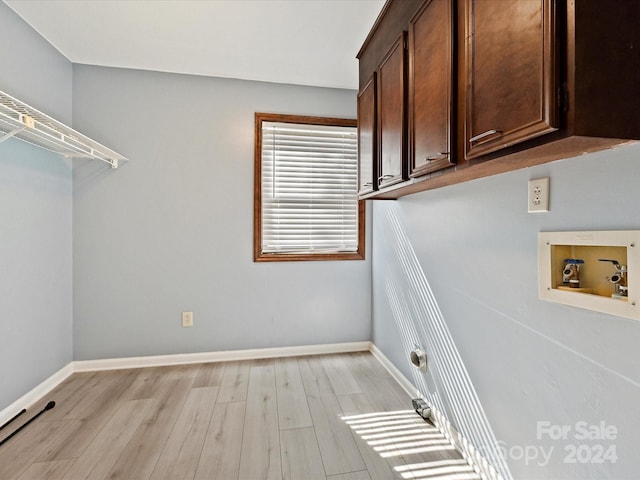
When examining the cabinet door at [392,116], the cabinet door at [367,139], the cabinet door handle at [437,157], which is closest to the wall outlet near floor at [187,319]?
the cabinet door at [367,139]

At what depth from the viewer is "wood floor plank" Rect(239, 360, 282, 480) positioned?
5.08 feet

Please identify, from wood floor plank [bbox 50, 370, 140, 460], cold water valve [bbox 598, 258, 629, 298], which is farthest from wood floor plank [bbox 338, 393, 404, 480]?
wood floor plank [bbox 50, 370, 140, 460]

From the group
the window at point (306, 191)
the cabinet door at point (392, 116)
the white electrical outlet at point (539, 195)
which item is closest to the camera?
the white electrical outlet at point (539, 195)

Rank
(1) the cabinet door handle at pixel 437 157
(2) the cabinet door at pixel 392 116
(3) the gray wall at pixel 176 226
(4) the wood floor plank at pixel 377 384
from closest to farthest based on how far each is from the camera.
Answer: (1) the cabinet door handle at pixel 437 157 → (2) the cabinet door at pixel 392 116 → (4) the wood floor plank at pixel 377 384 → (3) the gray wall at pixel 176 226

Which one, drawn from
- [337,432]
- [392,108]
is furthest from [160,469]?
[392,108]

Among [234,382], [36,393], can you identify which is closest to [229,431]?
[234,382]

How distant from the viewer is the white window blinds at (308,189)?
2.92m

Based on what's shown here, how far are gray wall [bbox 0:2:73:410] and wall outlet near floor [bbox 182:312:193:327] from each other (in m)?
0.87

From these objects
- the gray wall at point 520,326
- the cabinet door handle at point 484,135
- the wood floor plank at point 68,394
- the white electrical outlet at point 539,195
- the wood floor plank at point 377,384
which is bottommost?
the wood floor plank at point 68,394

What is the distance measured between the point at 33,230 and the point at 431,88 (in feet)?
8.63

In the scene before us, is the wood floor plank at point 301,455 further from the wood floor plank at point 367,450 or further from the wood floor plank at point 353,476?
the wood floor plank at point 367,450

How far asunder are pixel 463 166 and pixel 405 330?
4.86 feet

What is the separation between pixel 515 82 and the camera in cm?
91

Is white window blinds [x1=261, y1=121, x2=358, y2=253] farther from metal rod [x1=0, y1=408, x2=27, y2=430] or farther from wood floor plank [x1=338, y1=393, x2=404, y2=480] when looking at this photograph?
metal rod [x1=0, y1=408, x2=27, y2=430]
